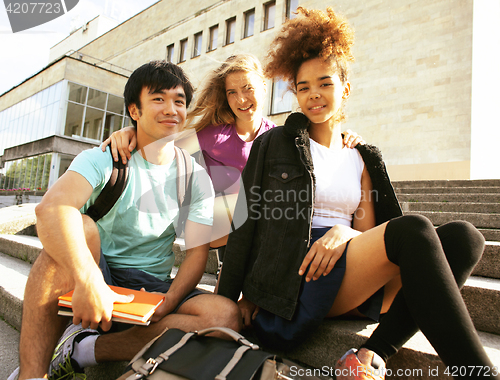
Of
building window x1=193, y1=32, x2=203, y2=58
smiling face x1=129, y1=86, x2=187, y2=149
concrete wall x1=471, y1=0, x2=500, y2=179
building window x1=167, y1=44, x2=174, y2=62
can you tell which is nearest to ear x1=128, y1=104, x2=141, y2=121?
smiling face x1=129, y1=86, x2=187, y2=149

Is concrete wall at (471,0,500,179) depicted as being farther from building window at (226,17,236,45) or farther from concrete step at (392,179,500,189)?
building window at (226,17,236,45)

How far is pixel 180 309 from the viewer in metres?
1.71

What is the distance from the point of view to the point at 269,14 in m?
17.0

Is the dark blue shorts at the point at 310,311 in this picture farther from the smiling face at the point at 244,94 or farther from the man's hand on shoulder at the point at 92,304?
the smiling face at the point at 244,94

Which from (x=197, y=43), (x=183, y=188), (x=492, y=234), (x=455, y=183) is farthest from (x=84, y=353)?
(x=197, y=43)

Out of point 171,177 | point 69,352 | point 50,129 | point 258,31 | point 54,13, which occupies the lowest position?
point 69,352

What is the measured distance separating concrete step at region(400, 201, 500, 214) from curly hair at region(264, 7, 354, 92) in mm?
3675

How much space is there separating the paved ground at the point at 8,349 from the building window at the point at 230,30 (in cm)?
1834

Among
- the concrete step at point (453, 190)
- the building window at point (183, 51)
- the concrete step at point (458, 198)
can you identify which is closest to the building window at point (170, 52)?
the building window at point (183, 51)

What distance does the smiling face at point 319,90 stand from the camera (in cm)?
200

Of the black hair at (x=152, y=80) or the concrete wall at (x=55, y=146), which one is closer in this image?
the black hair at (x=152, y=80)

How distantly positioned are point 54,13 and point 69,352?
398 cm

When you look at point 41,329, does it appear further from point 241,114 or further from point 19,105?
point 19,105

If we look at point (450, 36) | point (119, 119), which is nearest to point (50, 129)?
point (119, 119)
